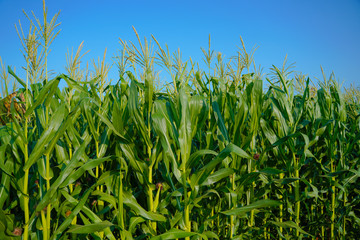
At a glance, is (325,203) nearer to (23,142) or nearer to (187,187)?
(187,187)

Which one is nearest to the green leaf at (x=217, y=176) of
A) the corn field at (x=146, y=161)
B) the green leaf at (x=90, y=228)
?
the corn field at (x=146, y=161)

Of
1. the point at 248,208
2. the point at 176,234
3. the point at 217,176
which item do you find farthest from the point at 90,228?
the point at 248,208

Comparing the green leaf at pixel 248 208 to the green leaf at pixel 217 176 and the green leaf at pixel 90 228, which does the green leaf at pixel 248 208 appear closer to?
the green leaf at pixel 217 176

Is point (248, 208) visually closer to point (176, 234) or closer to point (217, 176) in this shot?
point (217, 176)

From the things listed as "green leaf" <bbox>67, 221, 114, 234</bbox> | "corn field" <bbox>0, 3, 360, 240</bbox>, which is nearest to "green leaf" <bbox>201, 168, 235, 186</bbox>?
"corn field" <bbox>0, 3, 360, 240</bbox>

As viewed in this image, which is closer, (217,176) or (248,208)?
(217,176)

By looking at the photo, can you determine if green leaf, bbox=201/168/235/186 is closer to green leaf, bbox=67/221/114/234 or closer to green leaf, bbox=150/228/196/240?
green leaf, bbox=150/228/196/240

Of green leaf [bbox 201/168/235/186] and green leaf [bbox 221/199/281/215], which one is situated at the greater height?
green leaf [bbox 201/168/235/186]

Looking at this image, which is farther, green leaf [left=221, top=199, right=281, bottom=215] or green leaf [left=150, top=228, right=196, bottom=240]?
green leaf [left=221, top=199, right=281, bottom=215]

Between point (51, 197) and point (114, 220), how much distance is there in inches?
19.7

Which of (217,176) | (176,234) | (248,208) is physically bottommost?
(176,234)

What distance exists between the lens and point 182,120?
1.78 metres

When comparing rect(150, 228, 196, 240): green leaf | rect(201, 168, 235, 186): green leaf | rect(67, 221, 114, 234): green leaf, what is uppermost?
rect(201, 168, 235, 186): green leaf

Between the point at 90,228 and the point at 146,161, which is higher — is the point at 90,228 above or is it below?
below
